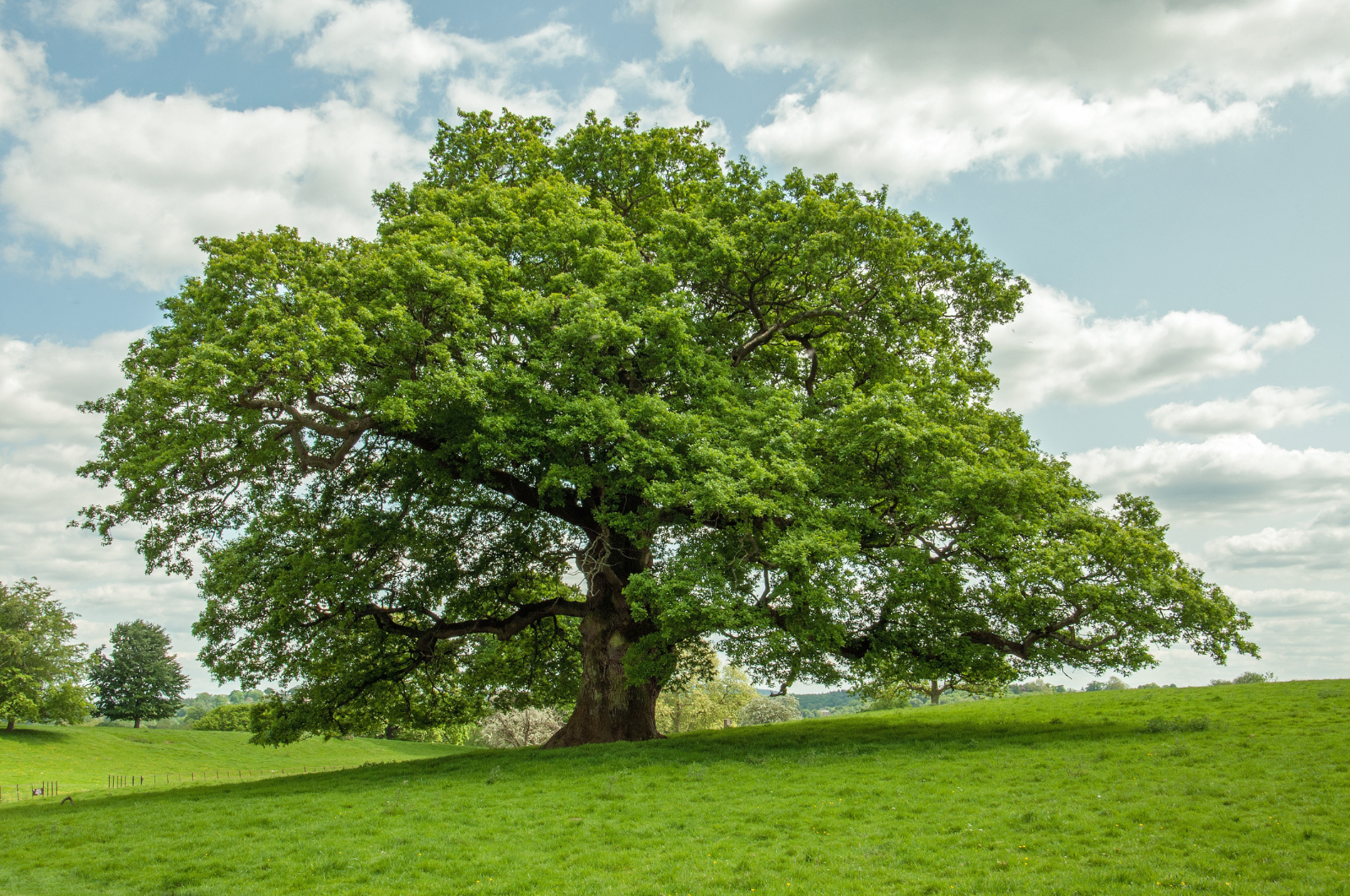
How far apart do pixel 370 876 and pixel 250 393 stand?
10.5 m

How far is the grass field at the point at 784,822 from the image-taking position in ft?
31.9

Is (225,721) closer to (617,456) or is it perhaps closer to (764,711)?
(764,711)

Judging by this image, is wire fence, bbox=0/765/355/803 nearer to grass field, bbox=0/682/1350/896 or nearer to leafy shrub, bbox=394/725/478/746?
grass field, bbox=0/682/1350/896

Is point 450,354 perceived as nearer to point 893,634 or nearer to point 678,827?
point 678,827

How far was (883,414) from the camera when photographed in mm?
18453

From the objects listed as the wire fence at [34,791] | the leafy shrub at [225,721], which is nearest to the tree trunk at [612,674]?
the wire fence at [34,791]

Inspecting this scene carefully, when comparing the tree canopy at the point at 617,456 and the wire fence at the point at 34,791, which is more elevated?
the tree canopy at the point at 617,456

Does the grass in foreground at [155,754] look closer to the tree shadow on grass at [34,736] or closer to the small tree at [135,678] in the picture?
the tree shadow on grass at [34,736]

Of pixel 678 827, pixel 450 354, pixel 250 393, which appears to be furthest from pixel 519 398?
pixel 678 827

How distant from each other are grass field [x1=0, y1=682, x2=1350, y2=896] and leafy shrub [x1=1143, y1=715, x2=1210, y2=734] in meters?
0.08

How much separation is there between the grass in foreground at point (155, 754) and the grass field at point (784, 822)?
29.3m

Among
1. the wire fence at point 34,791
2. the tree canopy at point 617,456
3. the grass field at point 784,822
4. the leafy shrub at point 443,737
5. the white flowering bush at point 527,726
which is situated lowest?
the leafy shrub at point 443,737

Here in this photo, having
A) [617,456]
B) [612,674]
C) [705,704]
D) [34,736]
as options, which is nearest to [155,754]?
[34,736]

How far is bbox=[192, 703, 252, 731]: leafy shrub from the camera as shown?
2901 inches
